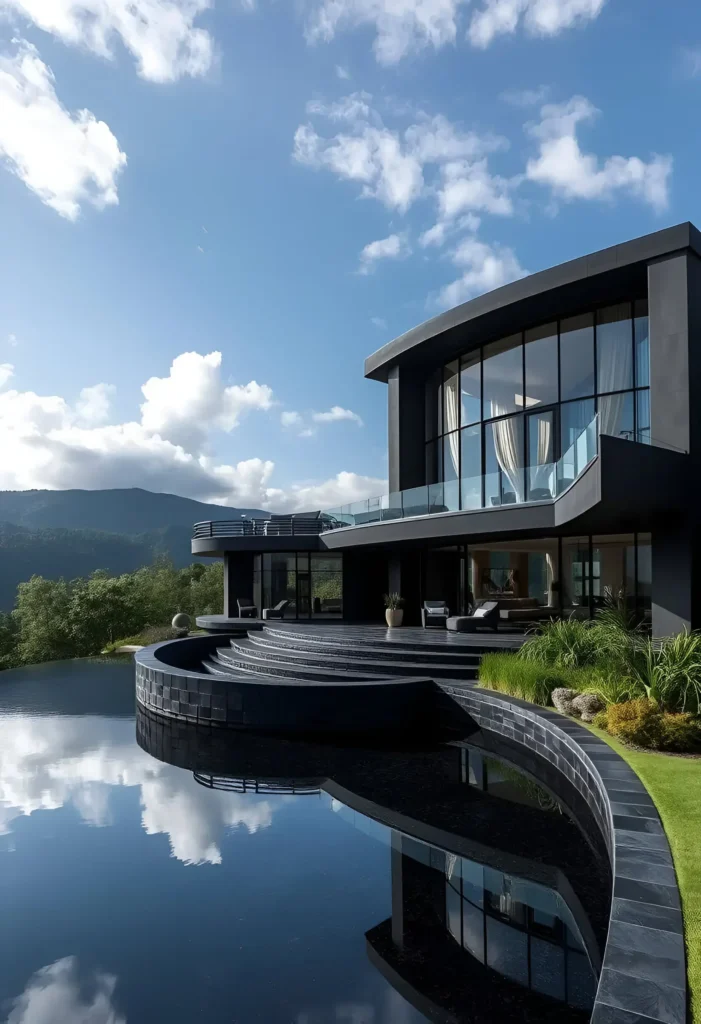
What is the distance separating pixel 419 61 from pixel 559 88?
3.21m

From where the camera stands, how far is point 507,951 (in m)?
4.83

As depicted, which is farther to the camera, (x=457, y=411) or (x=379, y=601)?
(x=379, y=601)

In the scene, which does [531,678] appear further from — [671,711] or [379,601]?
[379,601]

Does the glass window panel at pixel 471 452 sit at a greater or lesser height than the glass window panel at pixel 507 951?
greater

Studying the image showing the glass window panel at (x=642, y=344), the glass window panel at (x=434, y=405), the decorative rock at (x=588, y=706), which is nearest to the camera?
the decorative rock at (x=588, y=706)

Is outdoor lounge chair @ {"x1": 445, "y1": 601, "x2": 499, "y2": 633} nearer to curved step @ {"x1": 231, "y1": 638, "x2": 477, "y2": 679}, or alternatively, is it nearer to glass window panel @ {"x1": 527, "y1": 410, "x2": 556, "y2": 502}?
curved step @ {"x1": 231, "y1": 638, "x2": 477, "y2": 679}

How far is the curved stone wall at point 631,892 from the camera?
3.11m

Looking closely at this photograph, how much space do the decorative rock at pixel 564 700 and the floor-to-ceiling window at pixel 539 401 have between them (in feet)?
17.9

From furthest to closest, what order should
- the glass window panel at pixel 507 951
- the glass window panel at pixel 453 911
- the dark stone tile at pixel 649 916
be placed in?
the glass window panel at pixel 453 911 < the glass window panel at pixel 507 951 < the dark stone tile at pixel 649 916

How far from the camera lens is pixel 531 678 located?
432 inches

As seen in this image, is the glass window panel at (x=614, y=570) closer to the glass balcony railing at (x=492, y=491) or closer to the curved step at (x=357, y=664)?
the glass balcony railing at (x=492, y=491)

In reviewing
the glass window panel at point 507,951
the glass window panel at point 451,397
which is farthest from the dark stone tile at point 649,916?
the glass window panel at point 451,397

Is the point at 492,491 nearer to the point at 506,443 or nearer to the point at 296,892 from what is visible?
the point at 506,443

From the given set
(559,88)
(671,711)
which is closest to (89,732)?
(671,711)
